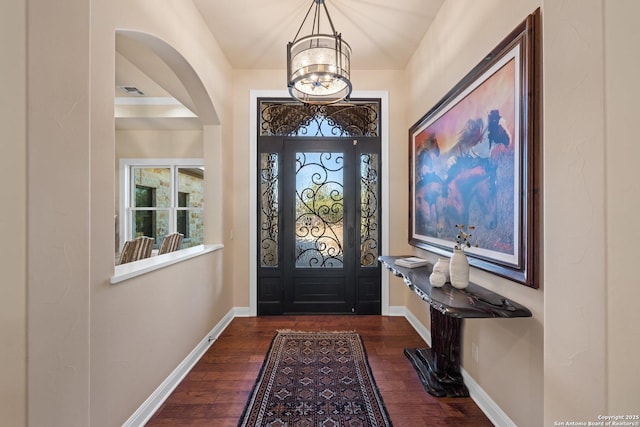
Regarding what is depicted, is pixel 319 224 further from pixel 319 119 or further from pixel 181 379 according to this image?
pixel 181 379

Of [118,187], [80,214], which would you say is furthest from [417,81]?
[118,187]

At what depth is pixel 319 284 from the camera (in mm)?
3742

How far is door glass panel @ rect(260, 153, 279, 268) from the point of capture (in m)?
3.72

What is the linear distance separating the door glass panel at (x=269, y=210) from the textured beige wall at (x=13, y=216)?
9.40 feet

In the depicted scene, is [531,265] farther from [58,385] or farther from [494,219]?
[58,385]

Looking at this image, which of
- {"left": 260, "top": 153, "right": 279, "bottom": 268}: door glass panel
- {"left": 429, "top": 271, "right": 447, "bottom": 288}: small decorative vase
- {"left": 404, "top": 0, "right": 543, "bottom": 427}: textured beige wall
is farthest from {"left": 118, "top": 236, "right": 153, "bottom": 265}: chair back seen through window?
{"left": 404, "top": 0, "right": 543, "bottom": 427}: textured beige wall

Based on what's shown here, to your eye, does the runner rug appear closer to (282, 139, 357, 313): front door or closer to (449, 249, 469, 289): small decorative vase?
(282, 139, 357, 313): front door

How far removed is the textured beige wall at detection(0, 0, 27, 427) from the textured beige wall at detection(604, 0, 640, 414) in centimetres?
173

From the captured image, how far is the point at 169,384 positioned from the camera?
2080 millimetres

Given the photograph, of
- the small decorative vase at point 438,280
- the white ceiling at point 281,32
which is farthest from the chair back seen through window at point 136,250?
the small decorative vase at point 438,280

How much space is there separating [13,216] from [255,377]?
6.68 ft

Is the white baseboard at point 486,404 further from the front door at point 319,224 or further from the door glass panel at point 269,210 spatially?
the door glass panel at point 269,210

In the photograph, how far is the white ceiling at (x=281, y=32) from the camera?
2.54 metres

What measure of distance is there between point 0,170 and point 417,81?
3511mm
